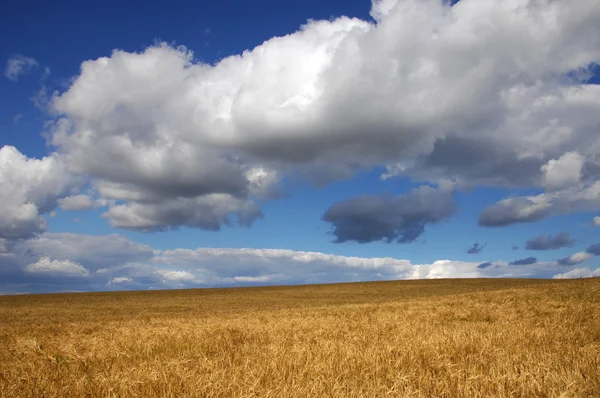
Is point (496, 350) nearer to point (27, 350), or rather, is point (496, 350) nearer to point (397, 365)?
point (397, 365)

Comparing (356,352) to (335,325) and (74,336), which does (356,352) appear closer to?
(335,325)

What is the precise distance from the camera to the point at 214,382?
19.6 feet

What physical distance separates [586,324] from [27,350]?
14535mm

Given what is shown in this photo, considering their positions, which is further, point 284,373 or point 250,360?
point 250,360

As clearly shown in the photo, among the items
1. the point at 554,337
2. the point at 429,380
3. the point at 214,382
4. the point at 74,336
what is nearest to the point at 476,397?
the point at 429,380

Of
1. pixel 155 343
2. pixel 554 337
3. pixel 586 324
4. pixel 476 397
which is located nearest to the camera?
pixel 476 397

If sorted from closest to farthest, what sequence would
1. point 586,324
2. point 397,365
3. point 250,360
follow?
point 397,365 → point 250,360 → point 586,324

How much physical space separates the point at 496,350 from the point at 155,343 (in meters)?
7.65

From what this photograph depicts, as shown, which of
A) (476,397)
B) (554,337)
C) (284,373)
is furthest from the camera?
(554,337)

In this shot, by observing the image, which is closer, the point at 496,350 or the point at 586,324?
the point at 496,350

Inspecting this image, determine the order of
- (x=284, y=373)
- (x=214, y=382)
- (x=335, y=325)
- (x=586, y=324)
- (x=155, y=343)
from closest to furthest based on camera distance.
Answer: (x=214, y=382), (x=284, y=373), (x=155, y=343), (x=586, y=324), (x=335, y=325)

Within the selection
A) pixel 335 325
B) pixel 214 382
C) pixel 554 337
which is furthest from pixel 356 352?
pixel 335 325

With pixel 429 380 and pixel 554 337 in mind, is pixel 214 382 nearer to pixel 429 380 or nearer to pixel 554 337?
pixel 429 380

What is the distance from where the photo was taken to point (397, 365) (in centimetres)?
713
